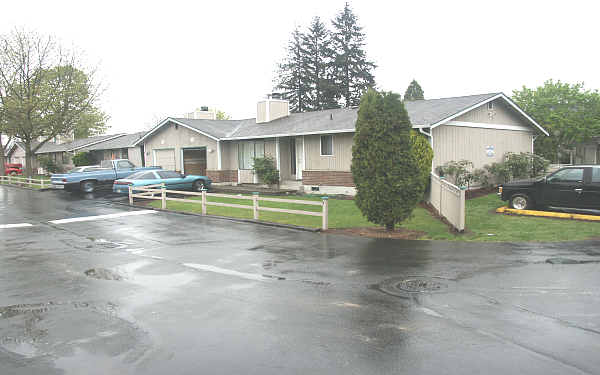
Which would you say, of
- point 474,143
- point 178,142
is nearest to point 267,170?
point 178,142

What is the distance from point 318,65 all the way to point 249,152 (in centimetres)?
2709

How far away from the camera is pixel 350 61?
164ft

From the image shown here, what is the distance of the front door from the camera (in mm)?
13664

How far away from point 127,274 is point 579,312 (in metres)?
6.97

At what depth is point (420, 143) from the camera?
17.9 m

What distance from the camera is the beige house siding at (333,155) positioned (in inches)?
846

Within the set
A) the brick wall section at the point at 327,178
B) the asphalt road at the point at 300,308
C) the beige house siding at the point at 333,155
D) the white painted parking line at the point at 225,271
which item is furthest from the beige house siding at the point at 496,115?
the white painted parking line at the point at 225,271

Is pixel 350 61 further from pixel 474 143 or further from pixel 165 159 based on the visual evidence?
pixel 474 143

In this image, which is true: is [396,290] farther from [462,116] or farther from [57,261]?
[462,116]

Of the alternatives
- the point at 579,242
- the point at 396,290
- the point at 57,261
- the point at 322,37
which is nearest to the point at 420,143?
the point at 579,242

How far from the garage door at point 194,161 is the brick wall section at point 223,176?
3.19 m

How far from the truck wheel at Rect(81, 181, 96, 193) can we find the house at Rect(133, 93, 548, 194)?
539 centimetres

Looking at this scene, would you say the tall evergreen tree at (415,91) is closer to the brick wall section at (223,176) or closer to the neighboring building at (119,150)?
the neighboring building at (119,150)

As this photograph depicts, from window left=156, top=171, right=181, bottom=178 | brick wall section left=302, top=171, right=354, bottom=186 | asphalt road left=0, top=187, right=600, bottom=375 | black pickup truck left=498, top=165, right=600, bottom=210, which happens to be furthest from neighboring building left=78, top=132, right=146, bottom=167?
black pickup truck left=498, top=165, right=600, bottom=210
